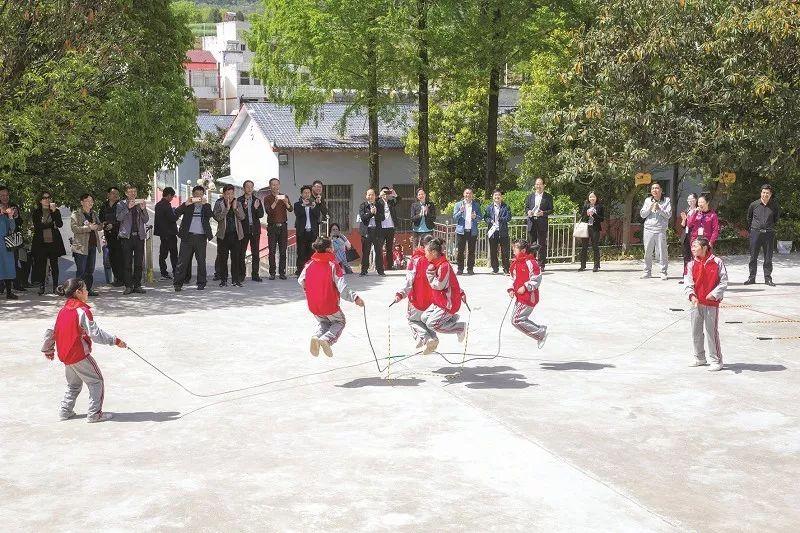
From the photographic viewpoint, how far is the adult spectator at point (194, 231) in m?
17.5

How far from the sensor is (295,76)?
104 feet

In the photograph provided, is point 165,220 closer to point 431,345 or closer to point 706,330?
point 431,345

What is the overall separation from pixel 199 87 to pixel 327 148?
57.7 m

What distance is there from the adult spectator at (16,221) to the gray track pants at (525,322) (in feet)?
30.2

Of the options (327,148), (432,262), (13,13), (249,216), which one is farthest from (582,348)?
(327,148)

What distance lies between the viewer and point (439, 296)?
38.3 ft

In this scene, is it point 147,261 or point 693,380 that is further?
point 147,261

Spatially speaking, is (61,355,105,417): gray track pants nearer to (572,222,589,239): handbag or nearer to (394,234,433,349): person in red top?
(394,234,433,349): person in red top

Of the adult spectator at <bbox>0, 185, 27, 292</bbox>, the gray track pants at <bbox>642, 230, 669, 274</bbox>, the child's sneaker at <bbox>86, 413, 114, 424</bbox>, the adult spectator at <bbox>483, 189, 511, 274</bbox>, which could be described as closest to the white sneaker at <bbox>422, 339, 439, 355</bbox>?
the child's sneaker at <bbox>86, 413, 114, 424</bbox>

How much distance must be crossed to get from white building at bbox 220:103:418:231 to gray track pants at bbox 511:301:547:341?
25.3 meters

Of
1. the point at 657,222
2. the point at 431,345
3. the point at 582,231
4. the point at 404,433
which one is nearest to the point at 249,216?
the point at 582,231

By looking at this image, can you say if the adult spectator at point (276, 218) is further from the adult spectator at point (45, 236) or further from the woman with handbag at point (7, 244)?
the woman with handbag at point (7, 244)

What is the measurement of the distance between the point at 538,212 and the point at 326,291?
9.33 meters

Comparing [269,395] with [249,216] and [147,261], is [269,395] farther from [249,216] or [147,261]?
[147,261]
